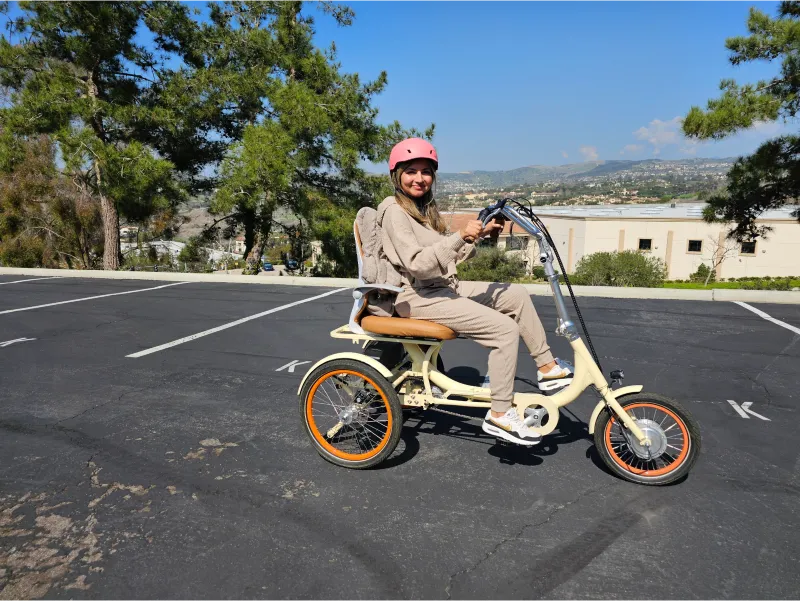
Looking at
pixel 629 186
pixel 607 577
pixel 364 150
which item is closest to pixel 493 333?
pixel 607 577

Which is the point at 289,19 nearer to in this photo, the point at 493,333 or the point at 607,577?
the point at 493,333

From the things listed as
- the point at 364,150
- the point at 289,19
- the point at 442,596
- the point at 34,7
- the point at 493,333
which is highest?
the point at 289,19

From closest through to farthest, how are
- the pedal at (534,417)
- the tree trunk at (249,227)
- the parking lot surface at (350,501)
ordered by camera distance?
the parking lot surface at (350,501) < the pedal at (534,417) < the tree trunk at (249,227)

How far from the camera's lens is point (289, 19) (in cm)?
1938

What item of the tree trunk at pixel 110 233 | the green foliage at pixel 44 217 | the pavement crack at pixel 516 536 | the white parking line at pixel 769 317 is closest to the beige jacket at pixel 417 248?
the pavement crack at pixel 516 536

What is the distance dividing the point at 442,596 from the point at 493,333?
1365 millimetres

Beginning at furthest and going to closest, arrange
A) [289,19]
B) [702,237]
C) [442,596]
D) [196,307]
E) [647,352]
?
[702,237]
[289,19]
[196,307]
[647,352]
[442,596]

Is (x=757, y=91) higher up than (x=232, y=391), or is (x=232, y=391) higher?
(x=757, y=91)

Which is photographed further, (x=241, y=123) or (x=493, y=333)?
(x=241, y=123)

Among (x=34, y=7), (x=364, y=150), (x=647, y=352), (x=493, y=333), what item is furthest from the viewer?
(x=364, y=150)

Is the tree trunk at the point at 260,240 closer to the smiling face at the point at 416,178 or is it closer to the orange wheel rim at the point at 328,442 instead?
the orange wheel rim at the point at 328,442

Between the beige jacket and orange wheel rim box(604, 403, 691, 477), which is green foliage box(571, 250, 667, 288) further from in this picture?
the beige jacket

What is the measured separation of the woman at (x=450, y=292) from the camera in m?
3.10

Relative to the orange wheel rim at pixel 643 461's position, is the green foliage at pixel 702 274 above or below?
below
